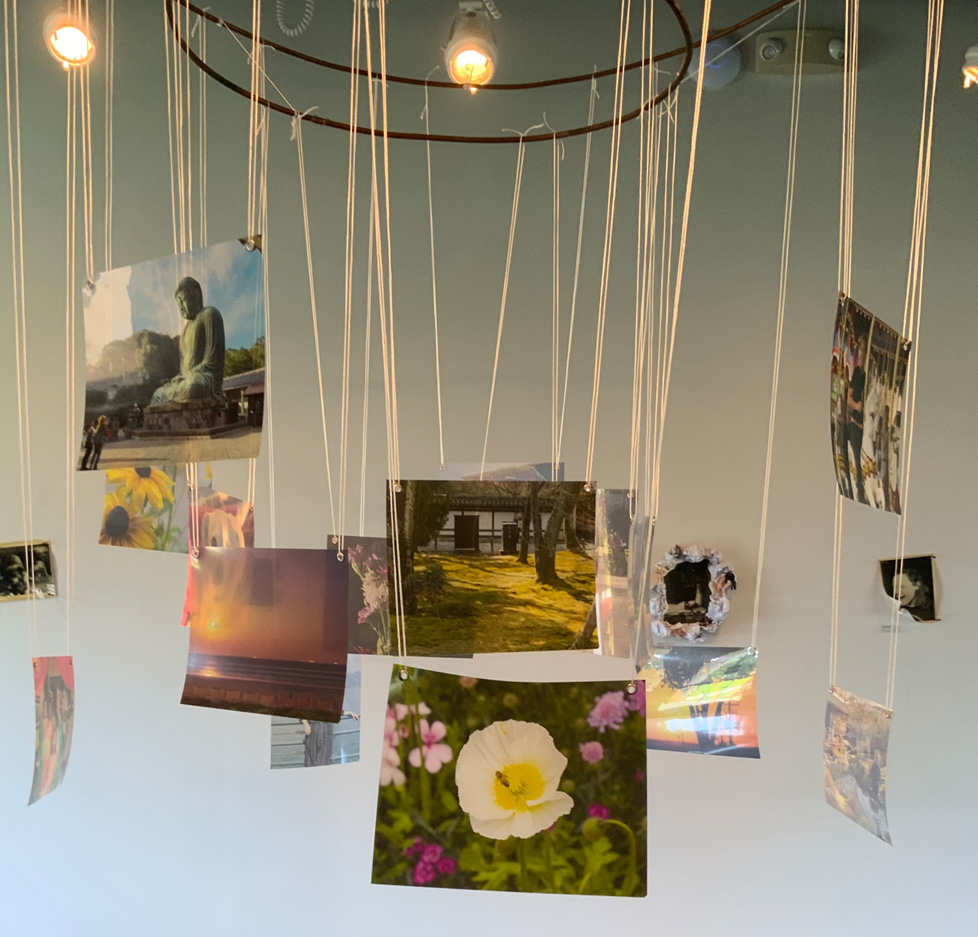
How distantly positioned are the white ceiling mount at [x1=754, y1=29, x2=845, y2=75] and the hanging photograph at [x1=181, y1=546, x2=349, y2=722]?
172cm

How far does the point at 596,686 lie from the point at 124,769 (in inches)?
59.5

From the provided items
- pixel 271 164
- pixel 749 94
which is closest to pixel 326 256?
pixel 271 164

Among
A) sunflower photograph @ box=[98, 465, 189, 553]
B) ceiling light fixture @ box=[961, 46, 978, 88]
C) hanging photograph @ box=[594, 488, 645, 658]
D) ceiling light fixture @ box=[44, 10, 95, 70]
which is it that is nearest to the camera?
hanging photograph @ box=[594, 488, 645, 658]

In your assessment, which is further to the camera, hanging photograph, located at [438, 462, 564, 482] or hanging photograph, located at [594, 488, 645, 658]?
hanging photograph, located at [438, 462, 564, 482]

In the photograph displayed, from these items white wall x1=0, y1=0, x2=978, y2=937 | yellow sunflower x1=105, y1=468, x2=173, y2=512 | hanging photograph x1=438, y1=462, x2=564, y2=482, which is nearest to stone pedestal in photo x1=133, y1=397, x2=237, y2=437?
yellow sunflower x1=105, y1=468, x2=173, y2=512

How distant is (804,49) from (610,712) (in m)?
1.79

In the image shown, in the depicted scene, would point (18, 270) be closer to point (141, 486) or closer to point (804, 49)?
point (141, 486)

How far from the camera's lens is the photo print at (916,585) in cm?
192

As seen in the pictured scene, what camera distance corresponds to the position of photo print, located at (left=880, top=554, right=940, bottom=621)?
192 cm

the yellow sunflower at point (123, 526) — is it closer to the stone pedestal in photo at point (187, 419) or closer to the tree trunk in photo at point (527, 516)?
the stone pedestal in photo at point (187, 419)

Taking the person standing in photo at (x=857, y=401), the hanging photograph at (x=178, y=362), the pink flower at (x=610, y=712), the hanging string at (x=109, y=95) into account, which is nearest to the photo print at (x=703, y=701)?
the pink flower at (x=610, y=712)

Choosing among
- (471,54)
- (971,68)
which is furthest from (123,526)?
(971,68)

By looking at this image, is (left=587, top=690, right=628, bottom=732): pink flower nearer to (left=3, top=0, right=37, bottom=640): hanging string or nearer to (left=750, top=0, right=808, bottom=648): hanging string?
(left=750, top=0, right=808, bottom=648): hanging string

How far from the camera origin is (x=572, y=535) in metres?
0.94
